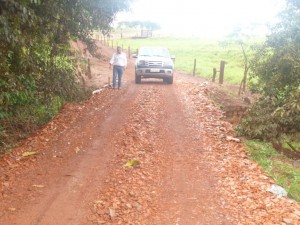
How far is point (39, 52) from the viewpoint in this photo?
29.6 feet

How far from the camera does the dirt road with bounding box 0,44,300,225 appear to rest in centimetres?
498

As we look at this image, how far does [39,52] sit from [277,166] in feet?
20.7

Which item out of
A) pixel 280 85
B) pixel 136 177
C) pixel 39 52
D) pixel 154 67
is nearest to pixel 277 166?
pixel 136 177

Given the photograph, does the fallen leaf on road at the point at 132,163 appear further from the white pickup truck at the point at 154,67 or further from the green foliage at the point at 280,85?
the white pickup truck at the point at 154,67

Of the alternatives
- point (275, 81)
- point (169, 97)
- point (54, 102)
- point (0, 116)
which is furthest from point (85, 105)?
point (275, 81)

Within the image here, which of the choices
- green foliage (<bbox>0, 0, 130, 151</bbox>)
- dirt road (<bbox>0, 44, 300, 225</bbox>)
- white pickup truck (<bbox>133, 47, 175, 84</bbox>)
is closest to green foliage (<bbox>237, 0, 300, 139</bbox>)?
dirt road (<bbox>0, 44, 300, 225</bbox>)

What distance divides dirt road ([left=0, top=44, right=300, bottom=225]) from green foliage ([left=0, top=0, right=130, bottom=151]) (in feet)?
2.75

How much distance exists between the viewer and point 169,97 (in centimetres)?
1368

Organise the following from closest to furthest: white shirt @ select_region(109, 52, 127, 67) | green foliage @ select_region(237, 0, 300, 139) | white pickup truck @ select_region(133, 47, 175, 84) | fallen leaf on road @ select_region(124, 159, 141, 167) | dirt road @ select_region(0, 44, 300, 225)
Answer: dirt road @ select_region(0, 44, 300, 225), fallen leaf on road @ select_region(124, 159, 141, 167), green foliage @ select_region(237, 0, 300, 139), white shirt @ select_region(109, 52, 127, 67), white pickup truck @ select_region(133, 47, 175, 84)

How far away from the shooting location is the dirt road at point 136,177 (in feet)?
16.3

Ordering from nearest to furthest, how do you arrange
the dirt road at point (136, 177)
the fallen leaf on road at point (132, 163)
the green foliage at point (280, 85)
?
the dirt road at point (136, 177) < the fallen leaf on road at point (132, 163) < the green foliage at point (280, 85)

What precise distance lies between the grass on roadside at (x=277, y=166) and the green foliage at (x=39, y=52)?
4990mm

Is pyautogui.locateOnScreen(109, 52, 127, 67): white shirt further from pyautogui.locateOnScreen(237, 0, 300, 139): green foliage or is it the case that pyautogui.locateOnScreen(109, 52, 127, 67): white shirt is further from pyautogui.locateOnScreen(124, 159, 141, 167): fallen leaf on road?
pyautogui.locateOnScreen(124, 159, 141, 167): fallen leaf on road

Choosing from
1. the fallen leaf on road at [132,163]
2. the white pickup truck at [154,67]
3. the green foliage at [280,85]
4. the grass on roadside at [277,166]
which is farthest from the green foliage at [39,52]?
the green foliage at [280,85]
